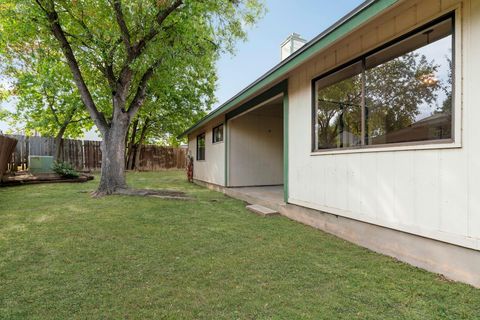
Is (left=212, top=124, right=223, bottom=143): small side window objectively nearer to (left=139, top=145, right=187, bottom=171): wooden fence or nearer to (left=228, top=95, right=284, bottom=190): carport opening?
(left=228, top=95, right=284, bottom=190): carport opening

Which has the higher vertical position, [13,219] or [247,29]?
[247,29]

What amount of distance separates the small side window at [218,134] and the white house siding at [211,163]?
14 centimetres

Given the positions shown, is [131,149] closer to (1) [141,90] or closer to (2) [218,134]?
(2) [218,134]

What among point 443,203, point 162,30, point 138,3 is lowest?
point 443,203

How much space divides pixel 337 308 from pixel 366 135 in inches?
83.5

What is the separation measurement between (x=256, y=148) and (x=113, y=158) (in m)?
4.10

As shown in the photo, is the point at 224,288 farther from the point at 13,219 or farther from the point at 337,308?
the point at 13,219

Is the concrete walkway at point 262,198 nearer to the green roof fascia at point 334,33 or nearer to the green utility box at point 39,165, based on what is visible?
the green roof fascia at point 334,33

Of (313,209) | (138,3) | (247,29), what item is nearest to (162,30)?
(138,3)

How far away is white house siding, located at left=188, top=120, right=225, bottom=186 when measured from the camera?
27.6ft

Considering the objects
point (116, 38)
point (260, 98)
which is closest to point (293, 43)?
point (260, 98)

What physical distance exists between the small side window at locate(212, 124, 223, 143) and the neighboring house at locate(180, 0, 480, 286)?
13.4ft

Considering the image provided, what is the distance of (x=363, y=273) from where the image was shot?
8.34ft

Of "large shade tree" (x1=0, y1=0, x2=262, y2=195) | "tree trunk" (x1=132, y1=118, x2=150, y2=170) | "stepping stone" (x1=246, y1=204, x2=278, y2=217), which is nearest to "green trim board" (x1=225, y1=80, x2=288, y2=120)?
"large shade tree" (x1=0, y1=0, x2=262, y2=195)
